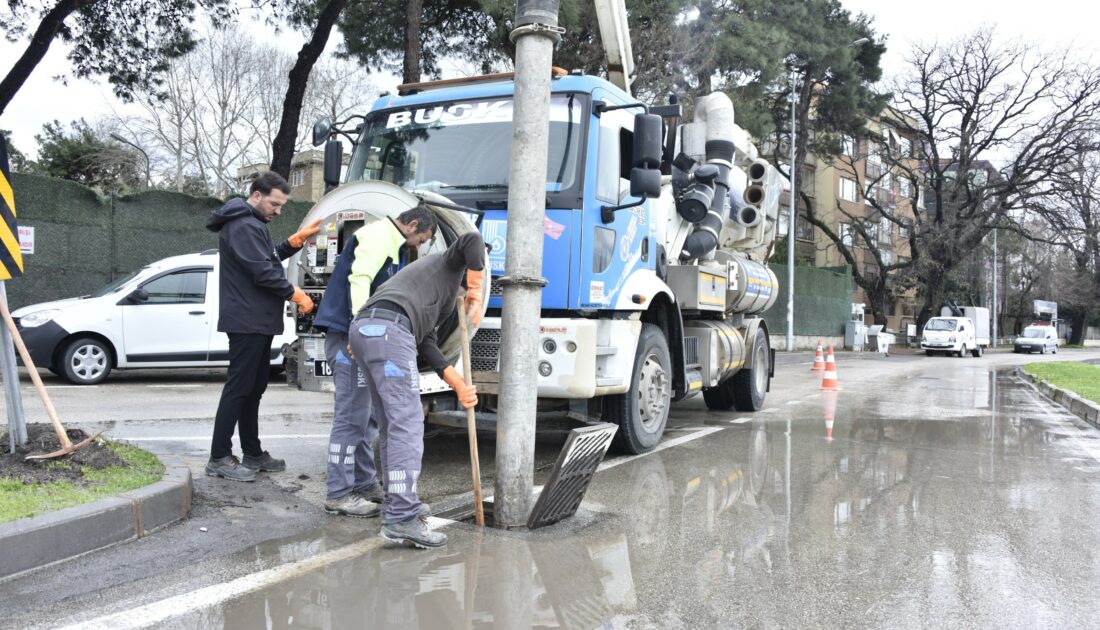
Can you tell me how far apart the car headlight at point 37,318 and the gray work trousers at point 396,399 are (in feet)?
28.5

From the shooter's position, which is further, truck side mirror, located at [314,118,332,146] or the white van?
the white van

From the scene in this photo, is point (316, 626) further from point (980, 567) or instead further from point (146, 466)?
point (980, 567)

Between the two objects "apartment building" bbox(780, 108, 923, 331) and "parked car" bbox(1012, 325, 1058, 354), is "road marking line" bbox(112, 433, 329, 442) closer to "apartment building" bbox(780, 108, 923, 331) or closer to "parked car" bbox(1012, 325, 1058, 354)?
"apartment building" bbox(780, 108, 923, 331)

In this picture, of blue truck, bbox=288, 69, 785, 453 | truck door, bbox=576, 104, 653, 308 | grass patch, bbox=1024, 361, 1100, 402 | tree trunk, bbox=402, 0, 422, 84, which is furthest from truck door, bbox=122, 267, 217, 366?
grass patch, bbox=1024, 361, 1100, 402

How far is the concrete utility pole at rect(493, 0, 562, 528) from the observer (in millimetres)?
4672

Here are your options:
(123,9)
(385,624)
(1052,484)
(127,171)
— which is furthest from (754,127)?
(127,171)

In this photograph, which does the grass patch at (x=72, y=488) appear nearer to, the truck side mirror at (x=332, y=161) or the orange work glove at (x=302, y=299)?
the orange work glove at (x=302, y=299)

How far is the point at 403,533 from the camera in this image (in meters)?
4.21

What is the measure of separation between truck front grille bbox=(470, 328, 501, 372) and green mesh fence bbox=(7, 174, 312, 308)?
11.1 meters

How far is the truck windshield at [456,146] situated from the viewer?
629 cm

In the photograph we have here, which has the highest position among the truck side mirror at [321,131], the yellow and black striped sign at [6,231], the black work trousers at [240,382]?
the truck side mirror at [321,131]

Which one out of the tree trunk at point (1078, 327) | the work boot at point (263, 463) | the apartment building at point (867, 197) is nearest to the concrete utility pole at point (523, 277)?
the work boot at point (263, 463)

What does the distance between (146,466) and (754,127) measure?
20.1 metres

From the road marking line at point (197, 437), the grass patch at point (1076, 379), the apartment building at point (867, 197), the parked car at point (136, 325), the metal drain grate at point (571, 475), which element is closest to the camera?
the metal drain grate at point (571, 475)
